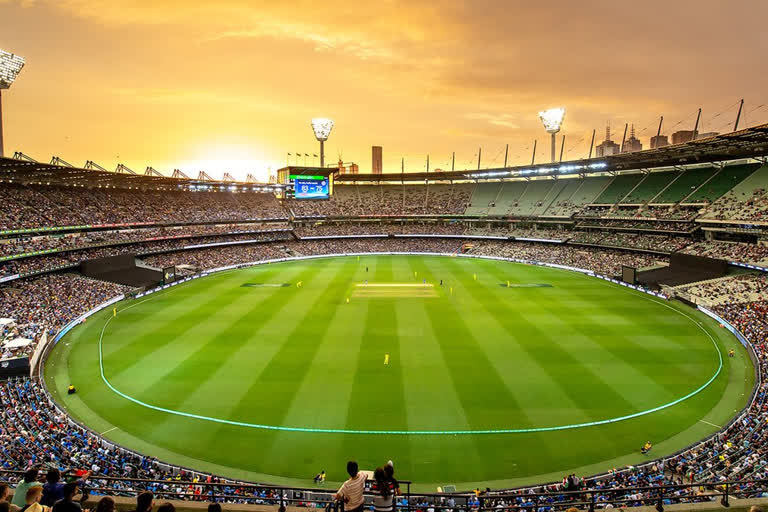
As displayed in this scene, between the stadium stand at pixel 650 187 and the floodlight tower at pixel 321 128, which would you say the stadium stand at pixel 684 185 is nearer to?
the stadium stand at pixel 650 187

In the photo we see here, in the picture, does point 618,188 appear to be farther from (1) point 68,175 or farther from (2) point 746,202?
(1) point 68,175

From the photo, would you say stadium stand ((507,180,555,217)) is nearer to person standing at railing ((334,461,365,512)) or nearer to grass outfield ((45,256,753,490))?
grass outfield ((45,256,753,490))

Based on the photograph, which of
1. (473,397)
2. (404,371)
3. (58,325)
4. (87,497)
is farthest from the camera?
(58,325)

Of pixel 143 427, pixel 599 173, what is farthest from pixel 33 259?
pixel 599 173

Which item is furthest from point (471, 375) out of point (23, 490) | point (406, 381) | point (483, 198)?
point (483, 198)

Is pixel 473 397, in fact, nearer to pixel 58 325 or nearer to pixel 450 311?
pixel 450 311

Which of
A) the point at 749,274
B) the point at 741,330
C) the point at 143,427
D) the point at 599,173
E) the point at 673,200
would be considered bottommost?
the point at 143,427
